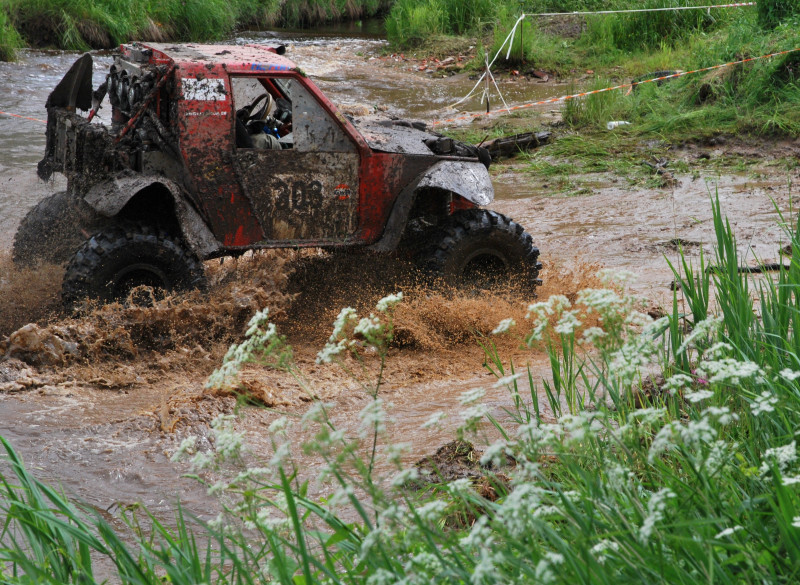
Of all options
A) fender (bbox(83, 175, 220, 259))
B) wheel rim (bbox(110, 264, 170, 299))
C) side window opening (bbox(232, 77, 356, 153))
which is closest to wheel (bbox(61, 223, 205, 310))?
wheel rim (bbox(110, 264, 170, 299))

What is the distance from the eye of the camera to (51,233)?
20.3 ft

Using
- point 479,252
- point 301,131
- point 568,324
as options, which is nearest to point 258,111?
point 301,131

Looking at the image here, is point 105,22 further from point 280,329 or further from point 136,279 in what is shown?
point 136,279

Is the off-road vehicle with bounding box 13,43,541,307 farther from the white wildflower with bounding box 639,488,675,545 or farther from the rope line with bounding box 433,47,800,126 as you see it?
the rope line with bounding box 433,47,800,126

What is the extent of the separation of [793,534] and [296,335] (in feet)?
14.7

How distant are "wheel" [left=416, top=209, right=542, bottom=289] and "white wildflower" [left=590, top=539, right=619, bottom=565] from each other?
4.28 meters

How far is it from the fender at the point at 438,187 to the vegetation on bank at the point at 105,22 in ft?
42.7

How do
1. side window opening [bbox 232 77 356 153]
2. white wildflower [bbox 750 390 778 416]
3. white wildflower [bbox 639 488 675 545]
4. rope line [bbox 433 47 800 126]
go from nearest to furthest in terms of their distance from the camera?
white wildflower [bbox 639 488 675 545] → white wildflower [bbox 750 390 778 416] → side window opening [bbox 232 77 356 153] → rope line [bbox 433 47 800 126]

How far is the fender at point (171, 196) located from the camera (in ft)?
A: 17.1

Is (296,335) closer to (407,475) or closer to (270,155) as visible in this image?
(270,155)

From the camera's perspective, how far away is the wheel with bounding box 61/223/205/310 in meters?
5.22

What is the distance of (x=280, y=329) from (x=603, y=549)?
176 inches

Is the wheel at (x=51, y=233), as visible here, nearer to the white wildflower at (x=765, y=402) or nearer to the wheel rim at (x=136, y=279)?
the wheel rim at (x=136, y=279)

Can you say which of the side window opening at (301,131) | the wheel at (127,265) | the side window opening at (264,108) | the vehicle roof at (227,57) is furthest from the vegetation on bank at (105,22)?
the wheel at (127,265)
